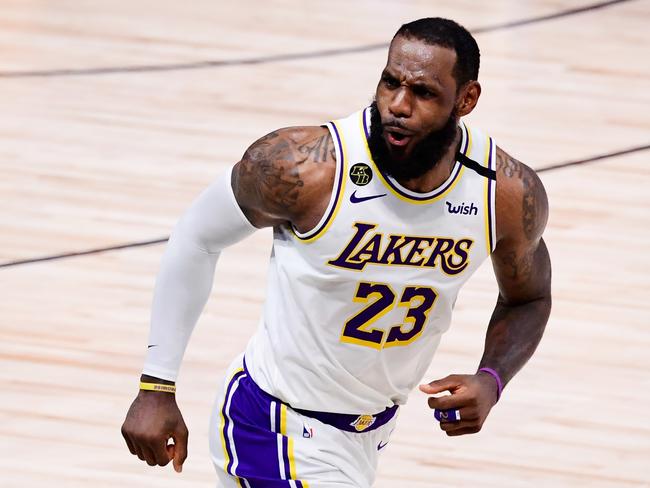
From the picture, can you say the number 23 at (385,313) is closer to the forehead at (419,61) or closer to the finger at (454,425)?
the finger at (454,425)

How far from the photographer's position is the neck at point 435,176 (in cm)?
313

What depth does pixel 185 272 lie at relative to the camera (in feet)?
10.7

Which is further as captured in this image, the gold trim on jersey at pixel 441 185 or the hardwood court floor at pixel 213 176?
the hardwood court floor at pixel 213 176

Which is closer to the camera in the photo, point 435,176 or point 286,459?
point 435,176

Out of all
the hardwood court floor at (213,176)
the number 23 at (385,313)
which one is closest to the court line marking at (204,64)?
the hardwood court floor at (213,176)

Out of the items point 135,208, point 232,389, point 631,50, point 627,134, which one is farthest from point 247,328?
point 631,50

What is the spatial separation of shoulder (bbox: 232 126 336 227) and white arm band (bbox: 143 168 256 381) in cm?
7

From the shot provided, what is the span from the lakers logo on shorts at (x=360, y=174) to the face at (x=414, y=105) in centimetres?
4

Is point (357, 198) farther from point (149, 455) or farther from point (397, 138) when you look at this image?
point (149, 455)

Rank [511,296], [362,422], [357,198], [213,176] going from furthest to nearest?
[213,176]
[511,296]
[362,422]
[357,198]

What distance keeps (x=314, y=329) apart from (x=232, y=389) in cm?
31

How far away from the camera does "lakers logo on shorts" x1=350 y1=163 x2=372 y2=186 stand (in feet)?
10.2

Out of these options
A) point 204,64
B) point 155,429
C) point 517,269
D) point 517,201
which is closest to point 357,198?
point 517,201

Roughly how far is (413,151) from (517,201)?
0.35m
